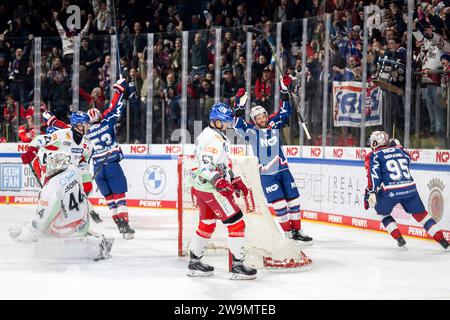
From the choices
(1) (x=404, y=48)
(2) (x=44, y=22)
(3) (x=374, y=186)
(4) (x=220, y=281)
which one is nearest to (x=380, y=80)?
(1) (x=404, y=48)

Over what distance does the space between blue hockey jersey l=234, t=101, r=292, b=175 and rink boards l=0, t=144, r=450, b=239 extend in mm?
1498

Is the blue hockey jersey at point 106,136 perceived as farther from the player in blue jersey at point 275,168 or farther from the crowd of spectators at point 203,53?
the crowd of spectators at point 203,53

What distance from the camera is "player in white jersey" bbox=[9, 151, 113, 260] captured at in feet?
21.8

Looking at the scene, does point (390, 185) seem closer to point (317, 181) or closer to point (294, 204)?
point (294, 204)

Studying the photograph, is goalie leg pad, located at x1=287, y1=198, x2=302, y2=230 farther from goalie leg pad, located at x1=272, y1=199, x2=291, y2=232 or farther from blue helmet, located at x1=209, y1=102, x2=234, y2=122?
blue helmet, located at x1=209, y1=102, x2=234, y2=122

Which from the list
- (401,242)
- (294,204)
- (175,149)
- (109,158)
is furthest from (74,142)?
(175,149)

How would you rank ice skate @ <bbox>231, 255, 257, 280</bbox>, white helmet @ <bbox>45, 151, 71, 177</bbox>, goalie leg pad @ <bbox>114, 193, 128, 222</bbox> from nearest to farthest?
ice skate @ <bbox>231, 255, 257, 280</bbox>
white helmet @ <bbox>45, 151, 71, 177</bbox>
goalie leg pad @ <bbox>114, 193, 128, 222</bbox>

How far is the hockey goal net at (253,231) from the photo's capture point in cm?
660

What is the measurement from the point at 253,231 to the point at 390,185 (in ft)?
5.96

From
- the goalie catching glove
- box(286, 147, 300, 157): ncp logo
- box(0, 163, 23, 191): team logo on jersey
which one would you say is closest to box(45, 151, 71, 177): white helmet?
the goalie catching glove

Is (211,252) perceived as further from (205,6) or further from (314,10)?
(205,6)

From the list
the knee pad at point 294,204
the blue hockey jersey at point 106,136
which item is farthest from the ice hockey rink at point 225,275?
the blue hockey jersey at point 106,136
